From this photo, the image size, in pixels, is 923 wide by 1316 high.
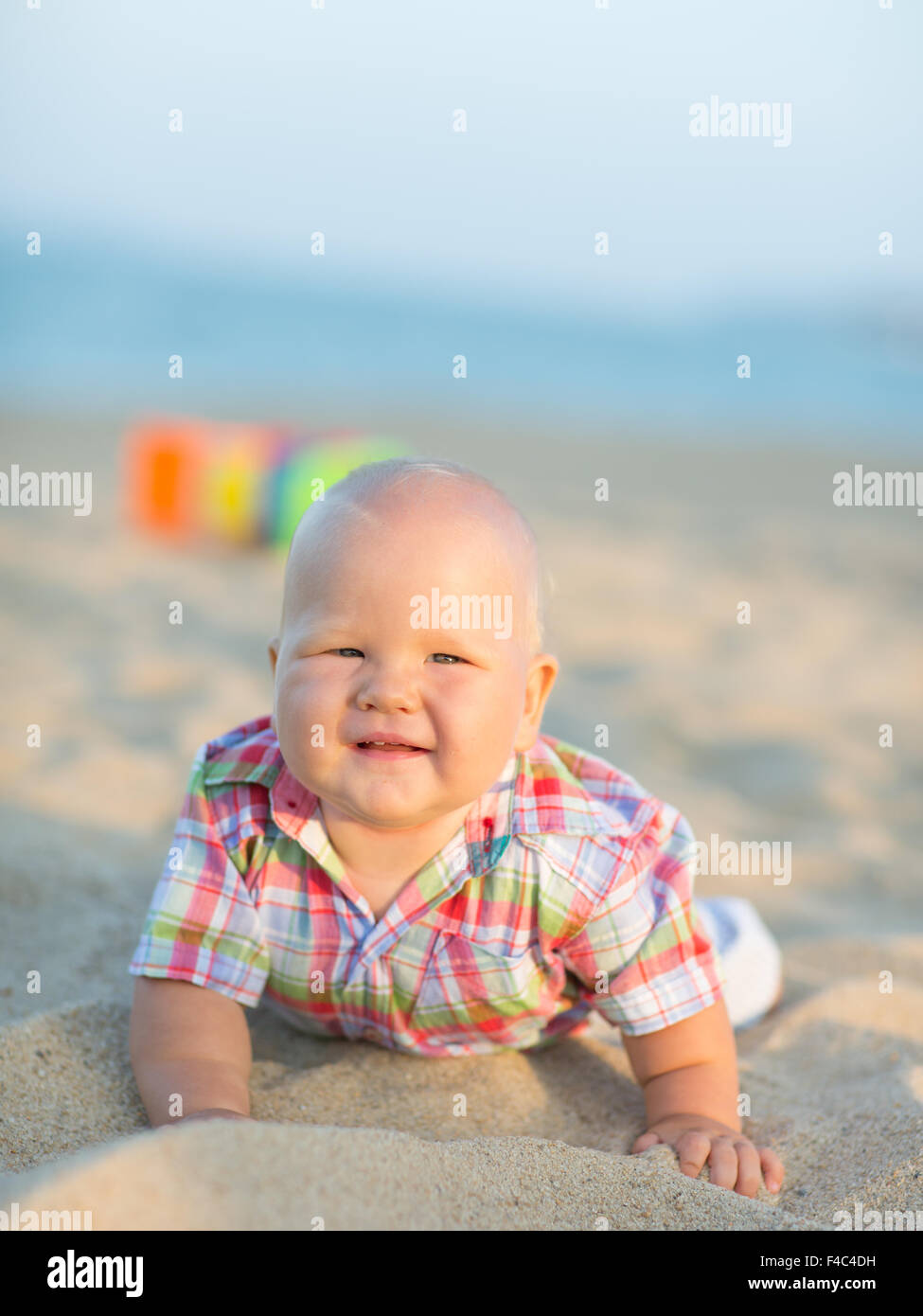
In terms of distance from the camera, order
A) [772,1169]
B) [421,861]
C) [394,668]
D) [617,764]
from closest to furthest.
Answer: [394,668], [772,1169], [421,861], [617,764]

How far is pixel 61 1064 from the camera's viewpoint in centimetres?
198

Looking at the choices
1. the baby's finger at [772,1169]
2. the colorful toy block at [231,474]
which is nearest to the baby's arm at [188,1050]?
the baby's finger at [772,1169]

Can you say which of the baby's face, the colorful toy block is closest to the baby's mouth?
the baby's face

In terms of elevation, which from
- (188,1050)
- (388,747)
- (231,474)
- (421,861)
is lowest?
(188,1050)

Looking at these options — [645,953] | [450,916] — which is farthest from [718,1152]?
[450,916]

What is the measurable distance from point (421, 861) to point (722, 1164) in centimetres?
63

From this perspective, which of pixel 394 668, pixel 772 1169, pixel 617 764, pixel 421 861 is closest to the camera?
pixel 394 668

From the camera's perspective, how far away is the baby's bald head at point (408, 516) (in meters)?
1.82

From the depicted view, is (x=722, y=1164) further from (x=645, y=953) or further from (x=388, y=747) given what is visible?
(x=388, y=747)

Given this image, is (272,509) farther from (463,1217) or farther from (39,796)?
(463,1217)

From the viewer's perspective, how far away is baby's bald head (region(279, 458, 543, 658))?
182 centimetres

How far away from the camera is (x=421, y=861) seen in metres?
1.97

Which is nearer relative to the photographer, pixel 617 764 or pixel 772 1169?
pixel 772 1169

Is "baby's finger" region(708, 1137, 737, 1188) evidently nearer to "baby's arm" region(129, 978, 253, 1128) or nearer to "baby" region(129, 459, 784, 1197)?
"baby" region(129, 459, 784, 1197)
